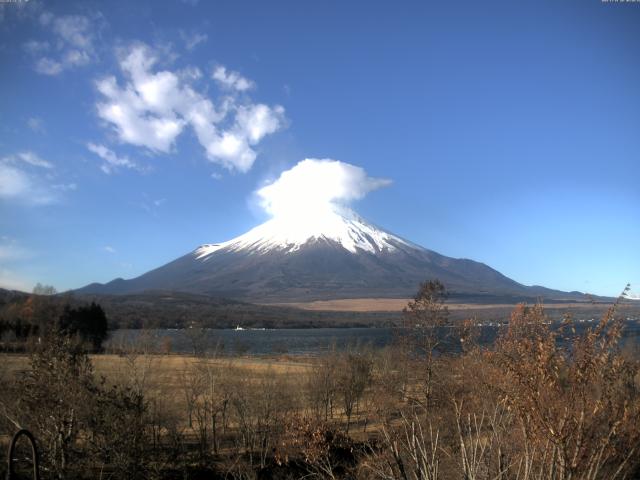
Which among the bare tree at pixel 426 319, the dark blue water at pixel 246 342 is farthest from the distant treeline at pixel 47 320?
the bare tree at pixel 426 319

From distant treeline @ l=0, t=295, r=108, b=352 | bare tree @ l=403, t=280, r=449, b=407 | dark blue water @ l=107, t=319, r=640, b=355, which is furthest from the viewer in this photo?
distant treeline @ l=0, t=295, r=108, b=352

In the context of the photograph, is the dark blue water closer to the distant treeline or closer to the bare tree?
the bare tree

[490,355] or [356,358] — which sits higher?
[490,355]

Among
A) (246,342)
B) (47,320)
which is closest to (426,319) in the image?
(47,320)

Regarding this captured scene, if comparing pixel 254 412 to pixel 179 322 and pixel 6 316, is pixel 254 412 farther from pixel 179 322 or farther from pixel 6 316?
pixel 179 322

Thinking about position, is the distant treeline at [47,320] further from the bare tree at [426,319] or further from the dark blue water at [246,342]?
the bare tree at [426,319]

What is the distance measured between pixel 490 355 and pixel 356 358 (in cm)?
2565

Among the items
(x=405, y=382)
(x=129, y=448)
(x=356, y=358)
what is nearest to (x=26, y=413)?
(x=129, y=448)

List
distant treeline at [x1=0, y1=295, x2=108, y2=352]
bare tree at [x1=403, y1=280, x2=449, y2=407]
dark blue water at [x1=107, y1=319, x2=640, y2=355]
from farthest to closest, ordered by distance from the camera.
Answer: distant treeline at [x1=0, y1=295, x2=108, y2=352] → dark blue water at [x1=107, y1=319, x2=640, y2=355] → bare tree at [x1=403, y1=280, x2=449, y2=407]

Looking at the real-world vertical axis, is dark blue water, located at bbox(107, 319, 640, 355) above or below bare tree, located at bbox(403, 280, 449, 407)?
below

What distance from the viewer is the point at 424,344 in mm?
24016

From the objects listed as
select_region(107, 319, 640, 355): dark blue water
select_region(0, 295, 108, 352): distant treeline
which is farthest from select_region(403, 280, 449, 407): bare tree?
select_region(0, 295, 108, 352): distant treeline

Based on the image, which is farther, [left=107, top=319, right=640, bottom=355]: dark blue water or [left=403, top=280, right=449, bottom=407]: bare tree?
[left=107, top=319, right=640, bottom=355]: dark blue water

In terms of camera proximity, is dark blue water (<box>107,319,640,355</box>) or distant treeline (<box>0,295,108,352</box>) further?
distant treeline (<box>0,295,108,352</box>)
